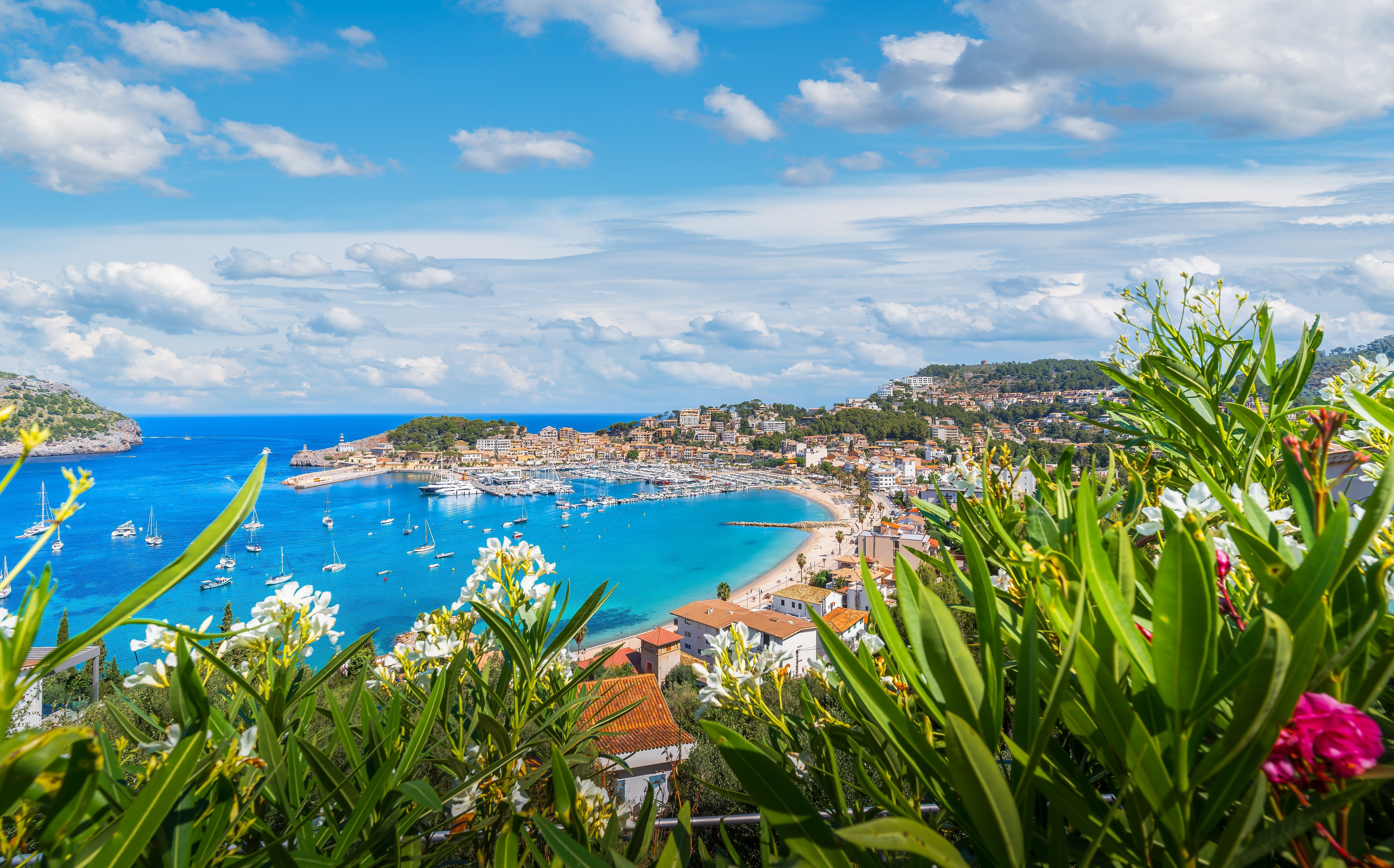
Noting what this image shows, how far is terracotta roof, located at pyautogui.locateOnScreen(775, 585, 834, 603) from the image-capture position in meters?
19.2

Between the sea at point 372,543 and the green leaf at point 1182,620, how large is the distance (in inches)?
518

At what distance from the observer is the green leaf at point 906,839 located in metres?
0.29

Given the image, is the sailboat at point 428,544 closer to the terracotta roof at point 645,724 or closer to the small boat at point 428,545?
the small boat at point 428,545

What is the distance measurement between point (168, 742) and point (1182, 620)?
123 cm

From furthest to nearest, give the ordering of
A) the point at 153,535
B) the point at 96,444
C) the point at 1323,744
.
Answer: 1. the point at 96,444
2. the point at 153,535
3. the point at 1323,744

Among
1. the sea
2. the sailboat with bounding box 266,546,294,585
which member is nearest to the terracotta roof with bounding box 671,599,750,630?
the sea

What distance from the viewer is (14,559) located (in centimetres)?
2870

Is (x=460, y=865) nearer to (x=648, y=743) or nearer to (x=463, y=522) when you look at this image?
(x=648, y=743)

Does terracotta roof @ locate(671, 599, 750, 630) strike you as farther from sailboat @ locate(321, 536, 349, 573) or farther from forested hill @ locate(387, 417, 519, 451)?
forested hill @ locate(387, 417, 519, 451)

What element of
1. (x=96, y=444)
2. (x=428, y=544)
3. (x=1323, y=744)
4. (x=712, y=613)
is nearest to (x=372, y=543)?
(x=428, y=544)

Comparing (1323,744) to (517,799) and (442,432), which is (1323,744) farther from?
(442,432)

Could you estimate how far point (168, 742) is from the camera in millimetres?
760

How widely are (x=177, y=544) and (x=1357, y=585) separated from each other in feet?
141

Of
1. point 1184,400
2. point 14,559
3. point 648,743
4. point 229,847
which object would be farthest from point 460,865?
point 14,559
